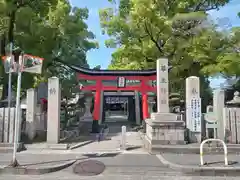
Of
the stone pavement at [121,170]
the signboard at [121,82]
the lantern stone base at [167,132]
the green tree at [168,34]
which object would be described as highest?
the green tree at [168,34]

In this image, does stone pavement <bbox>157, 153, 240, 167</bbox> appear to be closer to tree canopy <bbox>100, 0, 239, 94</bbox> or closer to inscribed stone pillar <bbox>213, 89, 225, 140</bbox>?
inscribed stone pillar <bbox>213, 89, 225, 140</bbox>

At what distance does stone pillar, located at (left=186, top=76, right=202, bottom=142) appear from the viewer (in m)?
12.3

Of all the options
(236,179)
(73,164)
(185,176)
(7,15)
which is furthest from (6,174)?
(7,15)

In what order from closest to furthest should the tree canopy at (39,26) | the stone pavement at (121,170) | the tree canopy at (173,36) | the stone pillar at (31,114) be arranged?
1. the stone pavement at (121,170)
2. the stone pillar at (31,114)
3. the tree canopy at (39,26)
4. the tree canopy at (173,36)

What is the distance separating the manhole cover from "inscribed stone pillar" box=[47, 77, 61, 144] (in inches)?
146

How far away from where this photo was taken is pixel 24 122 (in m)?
15.0

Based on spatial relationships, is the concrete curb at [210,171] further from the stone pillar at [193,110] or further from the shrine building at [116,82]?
the shrine building at [116,82]

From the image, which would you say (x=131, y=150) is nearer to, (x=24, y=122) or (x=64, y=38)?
Result: (x=24, y=122)

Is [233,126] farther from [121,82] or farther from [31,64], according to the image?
[121,82]

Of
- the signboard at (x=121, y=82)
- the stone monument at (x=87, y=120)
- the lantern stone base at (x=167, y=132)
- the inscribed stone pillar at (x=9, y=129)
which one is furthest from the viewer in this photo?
the signboard at (x=121, y=82)

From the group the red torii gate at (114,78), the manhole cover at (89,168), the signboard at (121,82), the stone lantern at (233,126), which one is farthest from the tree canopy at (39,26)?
the stone lantern at (233,126)

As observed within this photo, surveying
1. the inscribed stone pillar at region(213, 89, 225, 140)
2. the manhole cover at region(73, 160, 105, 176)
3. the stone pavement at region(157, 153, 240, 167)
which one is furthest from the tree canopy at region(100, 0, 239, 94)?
the manhole cover at region(73, 160, 105, 176)

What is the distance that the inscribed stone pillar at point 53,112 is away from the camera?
1262cm

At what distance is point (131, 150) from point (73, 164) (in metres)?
3.34
